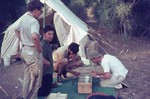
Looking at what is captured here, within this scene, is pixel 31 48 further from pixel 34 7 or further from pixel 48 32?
pixel 34 7

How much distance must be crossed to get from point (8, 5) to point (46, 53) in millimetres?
7210

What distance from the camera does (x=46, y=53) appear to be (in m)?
5.72

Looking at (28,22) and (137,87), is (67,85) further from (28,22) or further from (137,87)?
(28,22)

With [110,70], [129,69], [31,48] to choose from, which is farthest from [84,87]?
[129,69]

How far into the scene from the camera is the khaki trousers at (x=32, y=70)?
517cm

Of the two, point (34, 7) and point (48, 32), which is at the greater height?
point (34, 7)

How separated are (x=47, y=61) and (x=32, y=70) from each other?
454 mm

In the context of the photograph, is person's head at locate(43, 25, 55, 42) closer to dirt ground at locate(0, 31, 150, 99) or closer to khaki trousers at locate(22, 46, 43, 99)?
khaki trousers at locate(22, 46, 43, 99)

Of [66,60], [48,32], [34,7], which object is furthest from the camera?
[66,60]

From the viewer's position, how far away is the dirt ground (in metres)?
6.48

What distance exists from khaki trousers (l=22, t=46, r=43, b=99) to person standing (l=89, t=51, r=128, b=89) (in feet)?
4.29

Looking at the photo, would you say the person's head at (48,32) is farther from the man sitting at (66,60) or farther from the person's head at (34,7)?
the man sitting at (66,60)

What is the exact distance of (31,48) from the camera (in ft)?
17.0

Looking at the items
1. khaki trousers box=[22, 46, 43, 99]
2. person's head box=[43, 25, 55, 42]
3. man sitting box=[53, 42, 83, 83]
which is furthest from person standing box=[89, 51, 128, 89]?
khaki trousers box=[22, 46, 43, 99]
